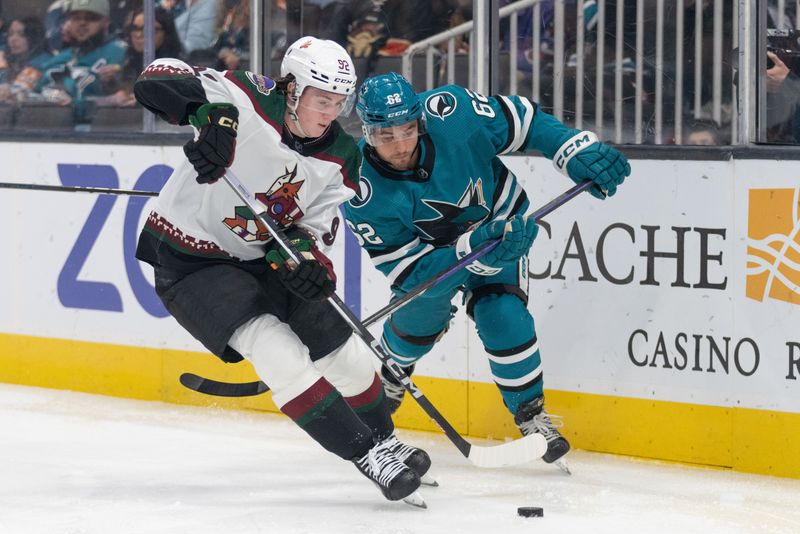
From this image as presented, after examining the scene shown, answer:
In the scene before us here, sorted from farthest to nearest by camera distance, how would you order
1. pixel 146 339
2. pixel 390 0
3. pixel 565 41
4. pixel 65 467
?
pixel 146 339, pixel 390 0, pixel 565 41, pixel 65 467

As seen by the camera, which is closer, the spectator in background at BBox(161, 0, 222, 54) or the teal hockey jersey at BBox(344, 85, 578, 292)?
the teal hockey jersey at BBox(344, 85, 578, 292)

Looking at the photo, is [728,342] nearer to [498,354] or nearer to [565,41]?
[498,354]

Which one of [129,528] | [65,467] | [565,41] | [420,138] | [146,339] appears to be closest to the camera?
[129,528]

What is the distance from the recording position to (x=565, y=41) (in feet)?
13.2

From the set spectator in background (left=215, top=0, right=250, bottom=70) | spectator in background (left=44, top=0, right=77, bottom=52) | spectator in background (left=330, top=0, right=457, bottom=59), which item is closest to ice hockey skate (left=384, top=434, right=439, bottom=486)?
spectator in background (left=330, top=0, right=457, bottom=59)

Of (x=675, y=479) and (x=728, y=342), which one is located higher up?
(x=728, y=342)

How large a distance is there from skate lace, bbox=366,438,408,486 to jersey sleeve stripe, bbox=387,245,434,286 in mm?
520

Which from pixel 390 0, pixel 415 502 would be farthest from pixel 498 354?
pixel 390 0

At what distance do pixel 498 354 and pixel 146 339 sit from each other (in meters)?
1.45

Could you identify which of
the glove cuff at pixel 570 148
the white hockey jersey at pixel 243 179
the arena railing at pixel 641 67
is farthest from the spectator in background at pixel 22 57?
the glove cuff at pixel 570 148

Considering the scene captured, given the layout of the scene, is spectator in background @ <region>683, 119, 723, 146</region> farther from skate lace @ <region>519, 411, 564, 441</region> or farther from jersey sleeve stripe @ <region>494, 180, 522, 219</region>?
skate lace @ <region>519, 411, 564, 441</region>

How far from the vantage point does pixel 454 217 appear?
3596 mm

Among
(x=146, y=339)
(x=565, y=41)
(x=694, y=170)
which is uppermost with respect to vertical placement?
(x=565, y=41)

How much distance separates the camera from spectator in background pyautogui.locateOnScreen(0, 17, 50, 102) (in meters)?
4.98
